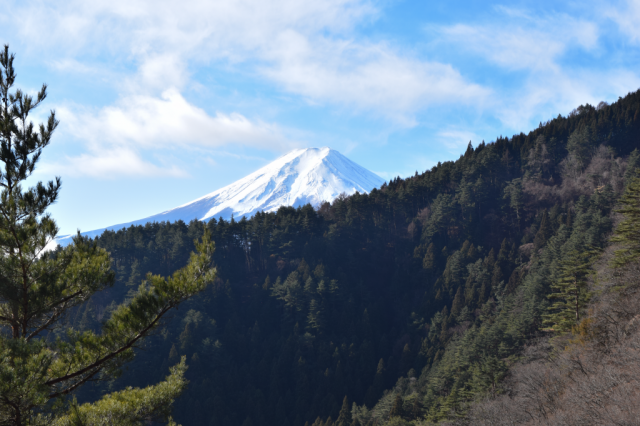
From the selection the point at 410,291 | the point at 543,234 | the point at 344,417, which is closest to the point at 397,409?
the point at 344,417

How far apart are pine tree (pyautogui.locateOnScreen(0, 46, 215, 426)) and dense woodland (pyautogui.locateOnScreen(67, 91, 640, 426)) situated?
21.7 meters

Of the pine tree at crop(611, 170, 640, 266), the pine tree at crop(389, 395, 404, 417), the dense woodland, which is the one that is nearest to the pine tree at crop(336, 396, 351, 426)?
the dense woodland

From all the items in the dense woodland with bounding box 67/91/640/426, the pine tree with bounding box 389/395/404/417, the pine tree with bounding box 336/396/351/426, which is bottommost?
the pine tree with bounding box 336/396/351/426

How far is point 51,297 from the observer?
7.23 metres

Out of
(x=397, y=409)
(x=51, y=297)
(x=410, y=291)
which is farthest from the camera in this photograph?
(x=410, y=291)

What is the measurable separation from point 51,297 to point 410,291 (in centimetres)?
5868

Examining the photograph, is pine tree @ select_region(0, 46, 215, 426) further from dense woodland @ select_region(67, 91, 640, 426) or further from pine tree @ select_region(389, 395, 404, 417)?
pine tree @ select_region(389, 395, 404, 417)

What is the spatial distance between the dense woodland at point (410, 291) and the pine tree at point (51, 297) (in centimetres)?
2172

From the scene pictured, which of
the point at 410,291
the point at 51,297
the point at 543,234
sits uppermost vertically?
the point at 51,297

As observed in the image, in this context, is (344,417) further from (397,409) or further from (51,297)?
(51,297)

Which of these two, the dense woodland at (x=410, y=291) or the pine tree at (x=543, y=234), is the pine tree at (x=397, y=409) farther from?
the pine tree at (x=543, y=234)

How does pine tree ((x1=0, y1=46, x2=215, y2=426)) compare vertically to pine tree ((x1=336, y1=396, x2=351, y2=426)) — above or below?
above

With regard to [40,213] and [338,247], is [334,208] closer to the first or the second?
[338,247]

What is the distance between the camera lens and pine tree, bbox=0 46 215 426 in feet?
21.5
